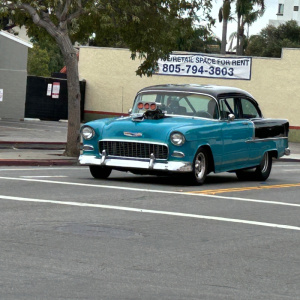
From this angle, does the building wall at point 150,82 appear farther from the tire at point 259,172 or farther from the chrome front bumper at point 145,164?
the chrome front bumper at point 145,164

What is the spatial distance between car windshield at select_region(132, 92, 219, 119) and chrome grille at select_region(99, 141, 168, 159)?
113 cm

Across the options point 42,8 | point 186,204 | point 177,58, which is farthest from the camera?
point 177,58

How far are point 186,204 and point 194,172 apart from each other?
2.82 meters

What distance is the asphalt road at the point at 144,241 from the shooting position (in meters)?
6.95

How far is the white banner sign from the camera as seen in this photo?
4572cm

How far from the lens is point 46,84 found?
47.4m

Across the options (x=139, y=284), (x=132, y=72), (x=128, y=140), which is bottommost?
(x=139, y=284)

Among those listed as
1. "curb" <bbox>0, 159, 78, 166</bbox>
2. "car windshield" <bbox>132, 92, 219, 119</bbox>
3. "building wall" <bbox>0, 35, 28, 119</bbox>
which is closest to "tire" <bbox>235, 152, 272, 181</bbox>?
"car windshield" <bbox>132, 92, 219, 119</bbox>

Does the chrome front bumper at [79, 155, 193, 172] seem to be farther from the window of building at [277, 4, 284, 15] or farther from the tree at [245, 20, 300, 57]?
the window of building at [277, 4, 284, 15]

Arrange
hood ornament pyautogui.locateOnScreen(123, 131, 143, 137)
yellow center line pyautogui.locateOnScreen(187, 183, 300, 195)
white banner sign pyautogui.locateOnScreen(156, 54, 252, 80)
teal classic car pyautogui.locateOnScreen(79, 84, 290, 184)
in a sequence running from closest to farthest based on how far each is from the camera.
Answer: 1. yellow center line pyautogui.locateOnScreen(187, 183, 300, 195)
2. teal classic car pyautogui.locateOnScreen(79, 84, 290, 184)
3. hood ornament pyautogui.locateOnScreen(123, 131, 143, 137)
4. white banner sign pyautogui.locateOnScreen(156, 54, 252, 80)

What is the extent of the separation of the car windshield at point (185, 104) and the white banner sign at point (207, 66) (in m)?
29.1

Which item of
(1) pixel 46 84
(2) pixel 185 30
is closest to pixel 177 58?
(1) pixel 46 84

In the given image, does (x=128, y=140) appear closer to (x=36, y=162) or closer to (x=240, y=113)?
(x=240, y=113)

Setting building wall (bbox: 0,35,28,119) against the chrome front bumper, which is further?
building wall (bbox: 0,35,28,119)
